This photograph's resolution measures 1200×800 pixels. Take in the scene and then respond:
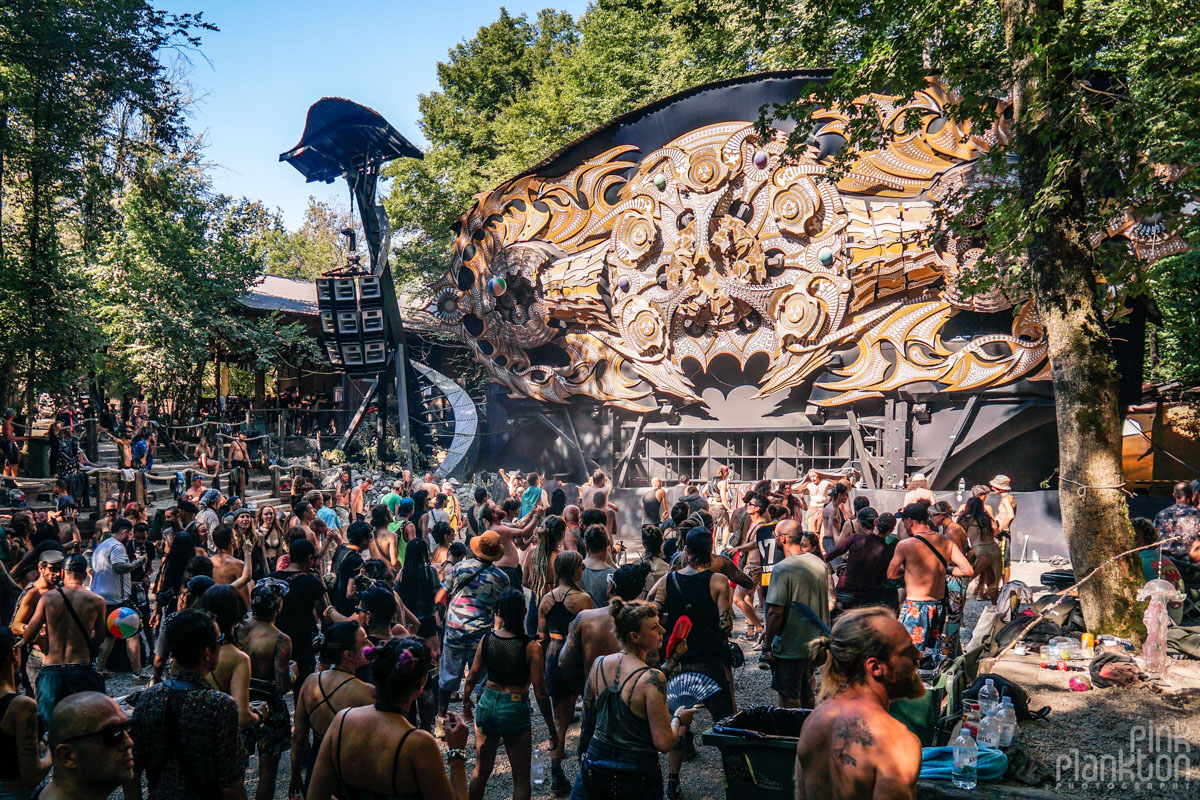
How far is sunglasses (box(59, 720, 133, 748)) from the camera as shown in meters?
3.20

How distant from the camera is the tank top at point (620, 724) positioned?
13.3 ft

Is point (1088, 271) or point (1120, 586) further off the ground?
point (1088, 271)

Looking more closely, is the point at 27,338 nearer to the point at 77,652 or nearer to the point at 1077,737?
the point at 77,652

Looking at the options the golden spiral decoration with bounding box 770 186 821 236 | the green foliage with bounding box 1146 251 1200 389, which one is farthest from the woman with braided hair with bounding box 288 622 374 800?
the golden spiral decoration with bounding box 770 186 821 236

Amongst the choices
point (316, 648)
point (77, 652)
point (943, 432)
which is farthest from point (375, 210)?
point (316, 648)

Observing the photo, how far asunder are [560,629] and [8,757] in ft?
10.8

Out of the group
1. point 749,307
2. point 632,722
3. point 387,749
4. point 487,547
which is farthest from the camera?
point 749,307

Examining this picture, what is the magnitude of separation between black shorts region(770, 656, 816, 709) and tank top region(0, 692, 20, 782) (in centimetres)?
478

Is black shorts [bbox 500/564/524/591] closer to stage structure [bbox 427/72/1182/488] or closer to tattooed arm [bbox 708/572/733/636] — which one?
tattooed arm [bbox 708/572/733/636]

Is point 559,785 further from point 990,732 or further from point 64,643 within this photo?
point 64,643

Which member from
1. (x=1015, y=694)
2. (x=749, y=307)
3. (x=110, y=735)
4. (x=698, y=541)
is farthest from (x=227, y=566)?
(x=749, y=307)

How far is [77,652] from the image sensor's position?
591 cm

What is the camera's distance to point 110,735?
10.7 feet

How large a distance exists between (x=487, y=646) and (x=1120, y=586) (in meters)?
6.11
